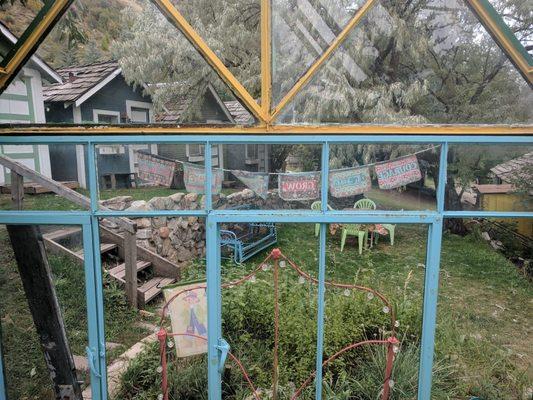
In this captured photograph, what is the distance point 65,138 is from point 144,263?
130 inches

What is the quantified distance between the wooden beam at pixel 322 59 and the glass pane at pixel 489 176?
837mm

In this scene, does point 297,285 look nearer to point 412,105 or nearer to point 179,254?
point 412,105

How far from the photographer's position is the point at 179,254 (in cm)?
527

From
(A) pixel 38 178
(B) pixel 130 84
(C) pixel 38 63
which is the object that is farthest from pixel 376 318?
(C) pixel 38 63

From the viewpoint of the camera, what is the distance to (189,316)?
246 centimetres

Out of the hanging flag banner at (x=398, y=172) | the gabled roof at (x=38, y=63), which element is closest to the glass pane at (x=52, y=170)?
the gabled roof at (x=38, y=63)

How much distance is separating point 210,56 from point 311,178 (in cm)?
85

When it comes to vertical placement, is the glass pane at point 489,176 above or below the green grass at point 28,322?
above

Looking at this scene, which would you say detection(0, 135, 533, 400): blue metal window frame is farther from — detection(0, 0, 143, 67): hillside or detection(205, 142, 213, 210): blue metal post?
detection(0, 0, 143, 67): hillside

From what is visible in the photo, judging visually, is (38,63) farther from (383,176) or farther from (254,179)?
(383,176)

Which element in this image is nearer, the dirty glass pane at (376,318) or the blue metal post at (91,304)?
the blue metal post at (91,304)

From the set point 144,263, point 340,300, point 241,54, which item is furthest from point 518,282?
point 144,263

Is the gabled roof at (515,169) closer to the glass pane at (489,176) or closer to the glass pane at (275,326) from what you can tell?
the glass pane at (489,176)

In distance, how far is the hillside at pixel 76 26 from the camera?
193 centimetres
